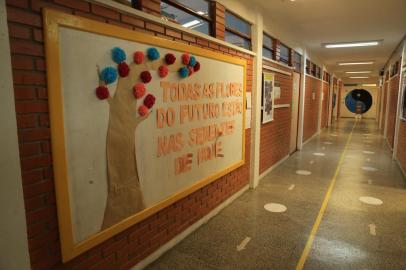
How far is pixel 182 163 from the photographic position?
2.82 meters

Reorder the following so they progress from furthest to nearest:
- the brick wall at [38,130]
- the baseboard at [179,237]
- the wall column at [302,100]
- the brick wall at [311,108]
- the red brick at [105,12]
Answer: the brick wall at [311,108], the wall column at [302,100], the baseboard at [179,237], the red brick at [105,12], the brick wall at [38,130]

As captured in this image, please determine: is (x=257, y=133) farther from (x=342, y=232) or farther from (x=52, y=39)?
(x=52, y=39)

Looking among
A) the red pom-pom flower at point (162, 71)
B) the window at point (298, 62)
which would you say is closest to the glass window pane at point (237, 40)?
the red pom-pom flower at point (162, 71)

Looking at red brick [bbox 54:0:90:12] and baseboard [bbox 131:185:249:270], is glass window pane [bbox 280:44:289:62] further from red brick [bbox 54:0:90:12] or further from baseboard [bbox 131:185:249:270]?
red brick [bbox 54:0:90:12]

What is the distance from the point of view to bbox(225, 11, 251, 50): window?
3.83 m

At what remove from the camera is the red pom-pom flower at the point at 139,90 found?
84.4 inches

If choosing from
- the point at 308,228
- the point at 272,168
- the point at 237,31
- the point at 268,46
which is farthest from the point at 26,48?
the point at 272,168

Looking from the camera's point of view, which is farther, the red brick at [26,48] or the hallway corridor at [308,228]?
the hallway corridor at [308,228]

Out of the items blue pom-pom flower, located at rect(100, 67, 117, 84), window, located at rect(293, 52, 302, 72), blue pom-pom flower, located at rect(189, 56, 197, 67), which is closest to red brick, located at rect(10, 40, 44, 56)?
blue pom-pom flower, located at rect(100, 67, 117, 84)

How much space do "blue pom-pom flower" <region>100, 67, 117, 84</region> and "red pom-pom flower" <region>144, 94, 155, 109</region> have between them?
38 cm

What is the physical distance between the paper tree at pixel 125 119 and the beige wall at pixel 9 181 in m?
0.56

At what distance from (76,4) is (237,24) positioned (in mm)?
2942

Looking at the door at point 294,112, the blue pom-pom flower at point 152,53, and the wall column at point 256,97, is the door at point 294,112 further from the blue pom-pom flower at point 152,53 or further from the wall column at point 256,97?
the blue pom-pom flower at point 152,53

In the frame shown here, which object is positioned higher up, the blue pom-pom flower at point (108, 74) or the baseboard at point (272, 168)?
the blue pom-pom flower at point (108, 74)
